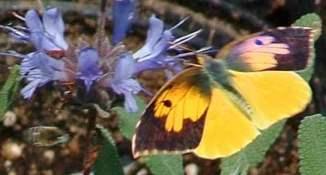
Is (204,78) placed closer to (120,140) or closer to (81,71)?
(81,71)

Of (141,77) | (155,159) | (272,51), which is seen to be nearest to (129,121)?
(155,159)

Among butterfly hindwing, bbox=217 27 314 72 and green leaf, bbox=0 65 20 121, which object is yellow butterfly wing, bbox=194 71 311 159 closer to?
butterfly hindwing, bbox=217 27 314 72

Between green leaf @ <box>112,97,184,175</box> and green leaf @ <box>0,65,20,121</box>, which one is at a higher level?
green leaf @ <box>0,65,20,121</box>

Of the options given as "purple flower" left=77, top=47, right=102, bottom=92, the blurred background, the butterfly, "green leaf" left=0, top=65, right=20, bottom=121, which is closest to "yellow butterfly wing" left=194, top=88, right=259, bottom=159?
the butterfly

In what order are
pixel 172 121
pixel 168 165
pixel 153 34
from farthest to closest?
pixel 168 165 → pixel 153 34 → pixel 172 121

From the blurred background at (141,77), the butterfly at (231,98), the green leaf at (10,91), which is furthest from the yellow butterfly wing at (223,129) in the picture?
the blurred background at (141,77)

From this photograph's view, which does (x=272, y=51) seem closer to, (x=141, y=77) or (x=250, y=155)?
(x=250, y=155)

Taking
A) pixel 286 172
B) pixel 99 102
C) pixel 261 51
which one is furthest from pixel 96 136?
pixel 286 172
